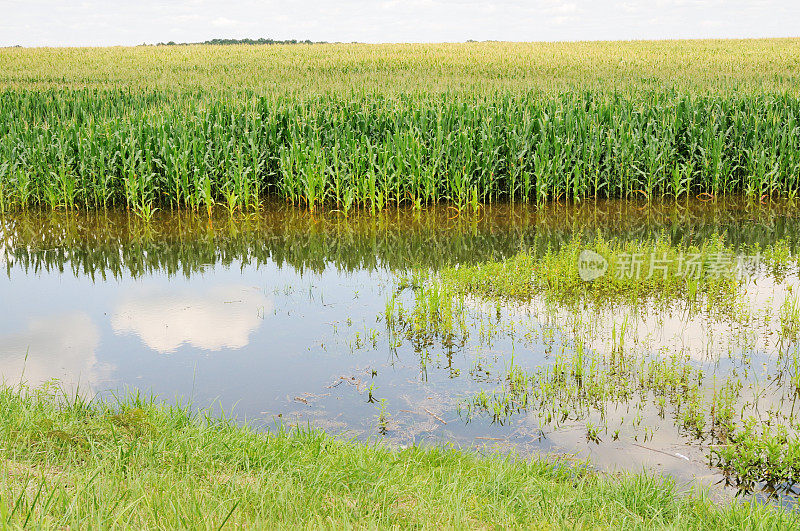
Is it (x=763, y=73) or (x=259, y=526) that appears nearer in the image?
(x=259, y=526)

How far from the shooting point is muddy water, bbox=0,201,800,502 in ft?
20.1

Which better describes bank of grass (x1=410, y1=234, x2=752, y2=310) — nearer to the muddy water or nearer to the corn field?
the muddy water

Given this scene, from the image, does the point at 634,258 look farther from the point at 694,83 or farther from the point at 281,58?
the point at 281,58

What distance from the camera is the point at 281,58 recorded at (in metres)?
40.1

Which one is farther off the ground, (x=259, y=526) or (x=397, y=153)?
(x=397, y=153)

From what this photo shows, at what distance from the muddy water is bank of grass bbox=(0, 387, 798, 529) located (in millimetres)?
690

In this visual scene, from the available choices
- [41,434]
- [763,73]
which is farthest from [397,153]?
[763,73]

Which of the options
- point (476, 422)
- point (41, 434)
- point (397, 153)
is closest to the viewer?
point (41, 434)

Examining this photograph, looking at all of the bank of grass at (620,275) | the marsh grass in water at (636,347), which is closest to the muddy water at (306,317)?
the marsh grass in water at (636,347)

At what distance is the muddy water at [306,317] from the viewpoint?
612 centimetres

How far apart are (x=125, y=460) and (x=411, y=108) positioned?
1288 centimetres

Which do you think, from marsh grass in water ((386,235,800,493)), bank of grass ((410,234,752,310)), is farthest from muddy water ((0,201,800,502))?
bank of grass ((410,234,752,310))

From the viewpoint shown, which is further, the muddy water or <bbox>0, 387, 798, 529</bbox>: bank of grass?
the muddy water

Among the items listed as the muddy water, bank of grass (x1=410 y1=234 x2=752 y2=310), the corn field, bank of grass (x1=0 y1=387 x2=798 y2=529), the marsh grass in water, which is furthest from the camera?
the corn field
